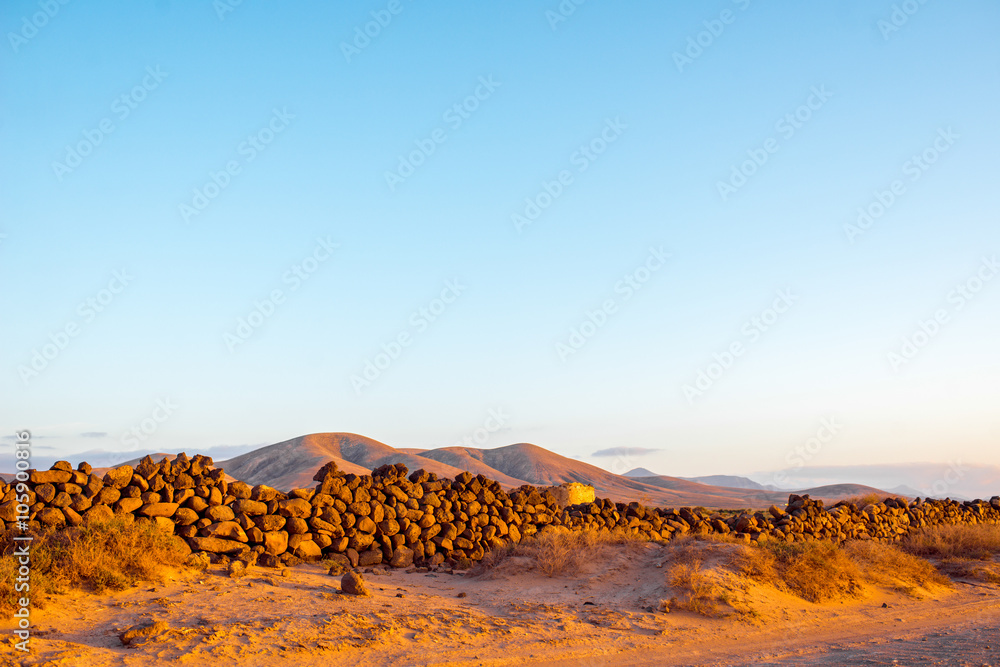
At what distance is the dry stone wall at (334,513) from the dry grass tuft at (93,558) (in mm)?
435

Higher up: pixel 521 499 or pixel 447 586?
pixel 521 499

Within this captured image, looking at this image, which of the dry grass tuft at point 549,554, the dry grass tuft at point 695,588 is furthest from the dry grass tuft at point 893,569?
the dry grass tuft at point 549,554

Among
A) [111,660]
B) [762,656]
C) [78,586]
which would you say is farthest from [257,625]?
[762,656]

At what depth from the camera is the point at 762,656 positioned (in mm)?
7770

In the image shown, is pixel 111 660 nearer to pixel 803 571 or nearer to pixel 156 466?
pixel 156 466

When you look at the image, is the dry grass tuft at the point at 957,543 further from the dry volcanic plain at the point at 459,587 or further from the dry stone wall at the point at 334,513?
the dry stone wall at the point at 334,513

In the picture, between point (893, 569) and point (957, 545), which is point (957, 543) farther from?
point (893, 569)

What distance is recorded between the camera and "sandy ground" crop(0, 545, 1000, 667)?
22.4 ft

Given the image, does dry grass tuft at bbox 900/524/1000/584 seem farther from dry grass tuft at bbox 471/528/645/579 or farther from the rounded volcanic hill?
the rounded volcanic hill

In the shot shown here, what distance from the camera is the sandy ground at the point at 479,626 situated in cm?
682

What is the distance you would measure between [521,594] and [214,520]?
15.6ft

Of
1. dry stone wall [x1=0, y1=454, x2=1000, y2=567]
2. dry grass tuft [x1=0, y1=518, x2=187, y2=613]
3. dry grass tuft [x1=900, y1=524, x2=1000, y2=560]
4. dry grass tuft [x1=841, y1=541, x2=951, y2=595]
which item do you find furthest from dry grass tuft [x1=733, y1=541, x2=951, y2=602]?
dry grass tuft [x1=0, y1=518, x2=187, y2=613]

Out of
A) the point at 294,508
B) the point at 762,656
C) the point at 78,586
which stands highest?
the point at 294,508

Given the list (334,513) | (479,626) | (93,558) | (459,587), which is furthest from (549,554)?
(93,558)
